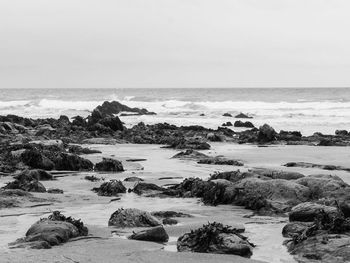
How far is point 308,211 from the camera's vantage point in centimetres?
672

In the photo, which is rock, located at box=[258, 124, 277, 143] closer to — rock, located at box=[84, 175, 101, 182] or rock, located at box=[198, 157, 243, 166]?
rock, located at box=[198, 157, 243, 166]

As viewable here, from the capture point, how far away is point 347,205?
6691 millimetres

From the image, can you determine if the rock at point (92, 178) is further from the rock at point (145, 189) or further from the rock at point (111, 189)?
the rock at point (145, 189)

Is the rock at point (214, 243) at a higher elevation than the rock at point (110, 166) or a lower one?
higher

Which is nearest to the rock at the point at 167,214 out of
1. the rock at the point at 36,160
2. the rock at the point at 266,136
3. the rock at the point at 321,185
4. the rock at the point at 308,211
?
the rock at the point at 308,211

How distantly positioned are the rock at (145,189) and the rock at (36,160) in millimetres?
3744

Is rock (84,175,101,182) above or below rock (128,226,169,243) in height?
below

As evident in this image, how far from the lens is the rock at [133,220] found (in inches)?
257

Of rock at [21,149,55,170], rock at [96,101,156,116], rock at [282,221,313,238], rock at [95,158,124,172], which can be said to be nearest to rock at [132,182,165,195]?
rock at [95,158,124,172]

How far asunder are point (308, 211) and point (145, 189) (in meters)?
3.35

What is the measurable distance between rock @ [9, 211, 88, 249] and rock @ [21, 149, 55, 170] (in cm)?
615

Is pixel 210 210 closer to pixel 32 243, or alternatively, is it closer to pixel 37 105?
pixel 32 243

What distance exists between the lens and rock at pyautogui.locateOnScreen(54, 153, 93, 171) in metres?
12.4

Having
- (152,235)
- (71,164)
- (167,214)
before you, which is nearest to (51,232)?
(152,235)
